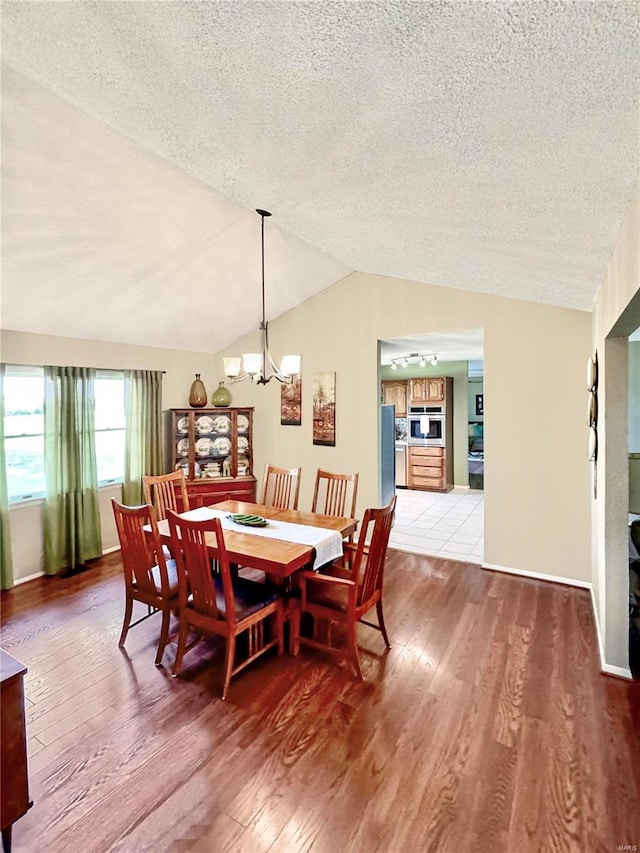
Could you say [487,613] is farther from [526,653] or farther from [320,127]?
[320,127]

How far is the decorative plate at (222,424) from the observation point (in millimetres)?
5289

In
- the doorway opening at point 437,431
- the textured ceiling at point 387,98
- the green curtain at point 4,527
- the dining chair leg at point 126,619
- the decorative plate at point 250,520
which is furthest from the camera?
the doorway opening at point 437,431

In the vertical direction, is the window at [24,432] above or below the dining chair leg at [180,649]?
above

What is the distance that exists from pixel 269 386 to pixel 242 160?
360cm

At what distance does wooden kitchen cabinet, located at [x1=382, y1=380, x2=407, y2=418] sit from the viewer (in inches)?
333

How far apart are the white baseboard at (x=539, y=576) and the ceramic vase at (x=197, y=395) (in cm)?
373

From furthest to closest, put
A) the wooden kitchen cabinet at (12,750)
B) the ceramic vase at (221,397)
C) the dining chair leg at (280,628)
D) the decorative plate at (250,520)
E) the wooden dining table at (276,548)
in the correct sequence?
the ceramic vase at (221,397) < the decorative plate at (250,520) < the dining chair leg at (280,628) < the wooden dining table at (276,548) < the wooden kitchen cabinet at (12,750)

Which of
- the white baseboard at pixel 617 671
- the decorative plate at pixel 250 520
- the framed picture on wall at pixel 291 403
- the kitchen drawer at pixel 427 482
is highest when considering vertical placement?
the framed picture on wall at pixel 291 403

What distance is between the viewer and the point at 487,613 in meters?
3.26

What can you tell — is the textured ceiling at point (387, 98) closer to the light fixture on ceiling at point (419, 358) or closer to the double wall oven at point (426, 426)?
the light fixture on ceiling at point (419, 358)

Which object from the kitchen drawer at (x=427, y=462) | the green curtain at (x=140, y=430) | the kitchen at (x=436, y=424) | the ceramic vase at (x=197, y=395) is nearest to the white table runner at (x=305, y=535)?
the green curtain at (x=140, y=430)

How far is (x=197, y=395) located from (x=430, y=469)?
16.0ft

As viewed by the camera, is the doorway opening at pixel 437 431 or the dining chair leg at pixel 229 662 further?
the doorway opening at pixel 437 431

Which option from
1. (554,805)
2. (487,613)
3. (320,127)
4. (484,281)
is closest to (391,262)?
(484,281)
